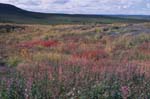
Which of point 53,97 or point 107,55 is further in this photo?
point 107,55

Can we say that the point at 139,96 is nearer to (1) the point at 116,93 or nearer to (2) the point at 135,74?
(1) the point at 116,93

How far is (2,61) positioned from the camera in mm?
17844

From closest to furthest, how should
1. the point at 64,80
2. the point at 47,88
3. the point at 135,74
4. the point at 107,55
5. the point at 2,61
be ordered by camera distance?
the point at 47,88, the point at 64,80, the point at 135,74, the point at 2,61, the point at 107,55

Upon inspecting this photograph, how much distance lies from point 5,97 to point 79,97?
1303mm

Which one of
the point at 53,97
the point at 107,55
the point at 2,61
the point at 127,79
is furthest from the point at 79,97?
the point at 107,55

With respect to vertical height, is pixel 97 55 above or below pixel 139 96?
below

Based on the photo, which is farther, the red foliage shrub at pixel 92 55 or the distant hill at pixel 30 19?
the distant hill at pixel 30 19

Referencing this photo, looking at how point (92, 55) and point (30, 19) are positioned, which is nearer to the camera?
point (92, 55)

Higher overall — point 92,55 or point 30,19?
point 92,55

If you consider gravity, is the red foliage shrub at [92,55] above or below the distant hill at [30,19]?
above

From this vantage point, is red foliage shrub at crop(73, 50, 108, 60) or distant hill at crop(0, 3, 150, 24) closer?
red foliage shrub at crop(73, 50, 108, 60)

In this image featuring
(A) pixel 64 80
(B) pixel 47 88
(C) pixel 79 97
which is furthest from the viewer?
(A) pixel 64 80

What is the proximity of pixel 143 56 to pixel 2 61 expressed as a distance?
5.95 metres

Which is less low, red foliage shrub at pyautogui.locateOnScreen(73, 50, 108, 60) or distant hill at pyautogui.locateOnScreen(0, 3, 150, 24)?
red foliage shrub at pyautogui.locateOnScreen(73, 50, 108, 60)
